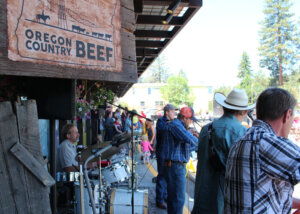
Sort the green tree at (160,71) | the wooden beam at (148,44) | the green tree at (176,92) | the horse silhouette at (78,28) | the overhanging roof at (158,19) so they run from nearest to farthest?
the horse silhouette at (78,28) < the overhanging roof at (158,19) < the wooden beam at (148,44) < the green tree at (176,92) < the green tree at (160,71)

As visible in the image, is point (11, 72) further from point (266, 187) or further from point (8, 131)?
point (266, 187)

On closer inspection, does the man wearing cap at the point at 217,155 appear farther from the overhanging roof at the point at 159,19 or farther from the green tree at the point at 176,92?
the green tree at the point at 176,92

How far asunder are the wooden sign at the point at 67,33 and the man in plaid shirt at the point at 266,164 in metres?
0.99

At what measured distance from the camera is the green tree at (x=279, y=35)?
159 ft

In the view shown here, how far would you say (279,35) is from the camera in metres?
48.3

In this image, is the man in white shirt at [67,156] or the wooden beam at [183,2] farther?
the man in white shirt at [67,156]

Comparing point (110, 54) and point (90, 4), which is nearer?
point (90, 4)

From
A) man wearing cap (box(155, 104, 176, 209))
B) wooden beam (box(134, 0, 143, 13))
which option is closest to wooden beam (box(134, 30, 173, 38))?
man wearing cap (box(155, 104, 176, 209))

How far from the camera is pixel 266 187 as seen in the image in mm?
1566

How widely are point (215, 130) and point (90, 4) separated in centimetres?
169

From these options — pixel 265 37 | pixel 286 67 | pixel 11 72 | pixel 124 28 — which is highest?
pixel 265 37

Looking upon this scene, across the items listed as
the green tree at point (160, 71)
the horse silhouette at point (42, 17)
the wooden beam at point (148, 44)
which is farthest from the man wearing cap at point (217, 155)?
the green tree at point (160, 71)

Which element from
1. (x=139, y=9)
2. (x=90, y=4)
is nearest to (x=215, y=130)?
(x=90, y=4)

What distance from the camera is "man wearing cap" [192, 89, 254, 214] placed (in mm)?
2615
